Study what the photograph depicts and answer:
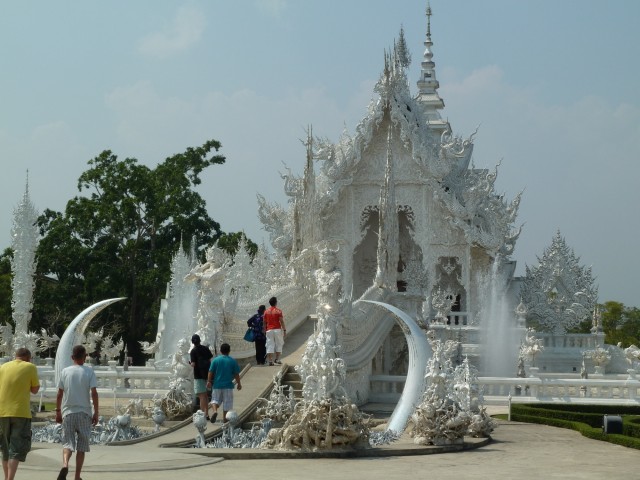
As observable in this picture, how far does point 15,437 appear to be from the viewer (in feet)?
30.9

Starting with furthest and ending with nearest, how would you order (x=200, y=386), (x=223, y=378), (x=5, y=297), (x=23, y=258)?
(x=5, y=297), (x=23, y=258), (x=200, y=386), (x=223, y=378)

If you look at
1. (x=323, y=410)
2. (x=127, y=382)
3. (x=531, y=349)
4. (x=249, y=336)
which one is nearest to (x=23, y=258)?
(x=127, y=382)

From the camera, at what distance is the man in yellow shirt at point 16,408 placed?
370 inches

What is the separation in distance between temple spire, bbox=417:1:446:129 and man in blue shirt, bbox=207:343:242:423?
2397cm

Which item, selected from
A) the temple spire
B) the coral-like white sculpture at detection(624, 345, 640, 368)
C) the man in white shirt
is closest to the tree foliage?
the temple spire

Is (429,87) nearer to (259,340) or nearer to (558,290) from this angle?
(558,290)

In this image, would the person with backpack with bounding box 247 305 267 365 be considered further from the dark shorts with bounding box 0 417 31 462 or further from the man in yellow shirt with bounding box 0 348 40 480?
the dark shorts with bounding box 0 417 31 462

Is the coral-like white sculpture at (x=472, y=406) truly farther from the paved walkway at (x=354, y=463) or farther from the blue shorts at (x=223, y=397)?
the blue shorts at (x=223, y=397)

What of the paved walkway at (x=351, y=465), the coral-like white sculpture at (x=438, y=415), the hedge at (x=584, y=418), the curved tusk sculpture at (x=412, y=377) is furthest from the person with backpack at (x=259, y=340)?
the paved walkway at (x=351, y=465)

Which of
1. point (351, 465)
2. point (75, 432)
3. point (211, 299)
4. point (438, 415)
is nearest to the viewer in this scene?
point (75, 432)

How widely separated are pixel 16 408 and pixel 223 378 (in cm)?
447

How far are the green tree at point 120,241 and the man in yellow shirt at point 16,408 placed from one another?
1048 inches

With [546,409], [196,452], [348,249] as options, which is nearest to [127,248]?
[348,249]

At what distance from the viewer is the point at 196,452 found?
1184 cm
